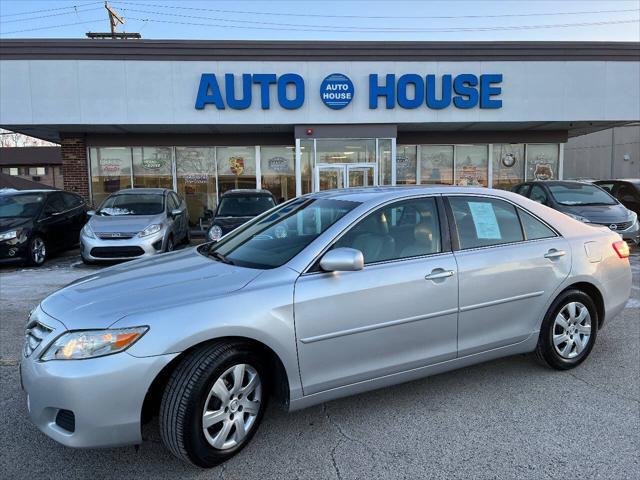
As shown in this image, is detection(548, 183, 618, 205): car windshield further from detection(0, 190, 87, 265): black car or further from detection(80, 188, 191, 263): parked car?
detection(0, 190, 87, 265): black car

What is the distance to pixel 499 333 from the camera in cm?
372

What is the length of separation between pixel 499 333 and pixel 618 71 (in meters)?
14.0

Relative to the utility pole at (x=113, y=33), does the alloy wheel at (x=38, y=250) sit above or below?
below

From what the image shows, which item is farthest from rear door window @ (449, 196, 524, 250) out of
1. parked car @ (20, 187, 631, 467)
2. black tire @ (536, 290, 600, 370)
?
black tire @ (536, 290, 600, 370)

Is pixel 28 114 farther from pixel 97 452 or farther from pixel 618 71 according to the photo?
pixel 618 71

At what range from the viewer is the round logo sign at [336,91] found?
13773 millimetres

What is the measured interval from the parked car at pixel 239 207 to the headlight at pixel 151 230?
3.57 feet

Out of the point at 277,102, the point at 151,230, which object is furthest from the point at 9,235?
the point at 277,102

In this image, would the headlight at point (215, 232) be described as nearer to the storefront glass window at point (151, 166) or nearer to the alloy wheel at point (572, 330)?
the alloy wheel at point (572, 330)

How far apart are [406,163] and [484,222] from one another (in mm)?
13151

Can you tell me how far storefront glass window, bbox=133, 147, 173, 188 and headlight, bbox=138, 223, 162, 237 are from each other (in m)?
6.70

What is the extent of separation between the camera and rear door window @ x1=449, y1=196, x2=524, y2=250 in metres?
3.73

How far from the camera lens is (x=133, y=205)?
34.3 feet

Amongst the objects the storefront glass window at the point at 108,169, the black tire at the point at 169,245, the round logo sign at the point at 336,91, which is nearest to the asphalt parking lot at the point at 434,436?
the black tire at the point at 169,245
